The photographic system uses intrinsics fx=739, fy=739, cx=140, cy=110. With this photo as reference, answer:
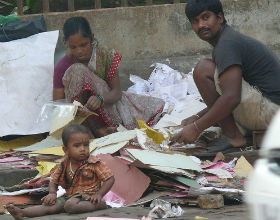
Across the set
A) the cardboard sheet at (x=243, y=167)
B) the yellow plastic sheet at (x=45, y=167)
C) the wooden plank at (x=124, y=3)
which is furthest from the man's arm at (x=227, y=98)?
the wooden plank at (x=124, y=3)

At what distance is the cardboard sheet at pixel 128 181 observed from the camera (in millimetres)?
4742

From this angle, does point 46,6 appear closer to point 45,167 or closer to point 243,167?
point 45,167

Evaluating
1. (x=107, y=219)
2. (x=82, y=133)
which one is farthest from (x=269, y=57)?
(x=107, y=219)

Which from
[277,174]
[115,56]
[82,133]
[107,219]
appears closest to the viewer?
[277,174]

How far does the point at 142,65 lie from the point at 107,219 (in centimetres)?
356

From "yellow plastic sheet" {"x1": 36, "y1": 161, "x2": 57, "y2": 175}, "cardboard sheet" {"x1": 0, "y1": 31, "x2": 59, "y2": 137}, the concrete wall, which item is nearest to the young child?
"yellow plastic sheet" {"x1": 36, "y1": 161, "x2": 57, "y2": 175}

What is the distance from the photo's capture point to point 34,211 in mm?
4289

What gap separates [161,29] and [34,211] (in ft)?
11.2

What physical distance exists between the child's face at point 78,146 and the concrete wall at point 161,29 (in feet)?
9.09

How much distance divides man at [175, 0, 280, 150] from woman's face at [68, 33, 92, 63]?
1020 mm

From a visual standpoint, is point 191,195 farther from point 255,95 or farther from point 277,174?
point 277,174

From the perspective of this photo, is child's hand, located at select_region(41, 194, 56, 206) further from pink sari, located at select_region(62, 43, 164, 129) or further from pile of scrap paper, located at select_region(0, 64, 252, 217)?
pink sari, located at select_region(62, 43, 164, 129)

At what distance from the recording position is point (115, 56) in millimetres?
6344

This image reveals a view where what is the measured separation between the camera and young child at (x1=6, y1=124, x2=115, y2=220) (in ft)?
14.1
